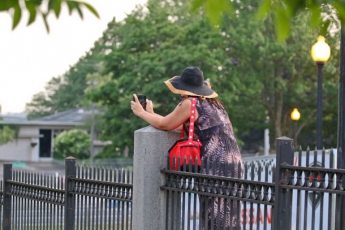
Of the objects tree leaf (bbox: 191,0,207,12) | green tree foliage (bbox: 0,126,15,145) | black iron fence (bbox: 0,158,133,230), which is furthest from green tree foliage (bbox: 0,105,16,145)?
tree leaf (bbox: 191,0,207,12)

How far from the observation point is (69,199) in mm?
8547

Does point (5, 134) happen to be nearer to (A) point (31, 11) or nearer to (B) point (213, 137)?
(B) point (213, 137)

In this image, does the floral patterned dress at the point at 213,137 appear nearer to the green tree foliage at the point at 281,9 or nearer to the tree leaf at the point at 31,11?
the green tree foliage at the point at 281,9

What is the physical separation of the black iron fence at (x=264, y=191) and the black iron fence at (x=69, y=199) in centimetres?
82

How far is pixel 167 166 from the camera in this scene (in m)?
6.82

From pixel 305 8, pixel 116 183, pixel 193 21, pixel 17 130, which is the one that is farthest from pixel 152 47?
pixel 305 8

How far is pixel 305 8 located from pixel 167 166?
344 centimetres

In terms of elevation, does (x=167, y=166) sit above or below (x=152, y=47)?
below

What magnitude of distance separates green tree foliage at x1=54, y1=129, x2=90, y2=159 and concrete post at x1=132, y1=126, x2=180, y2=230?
186 ft

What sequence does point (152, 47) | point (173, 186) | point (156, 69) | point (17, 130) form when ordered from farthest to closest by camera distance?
point (17, 130)
point (152, 47)
point (156, 69)
point (173, 186)

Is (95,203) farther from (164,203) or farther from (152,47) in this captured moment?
(152,47)

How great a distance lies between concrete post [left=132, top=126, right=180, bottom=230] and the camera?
682 cm

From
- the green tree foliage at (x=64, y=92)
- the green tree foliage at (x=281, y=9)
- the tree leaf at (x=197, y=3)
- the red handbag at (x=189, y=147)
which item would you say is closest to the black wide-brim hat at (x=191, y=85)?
the red handbag at (x=189, y=147)

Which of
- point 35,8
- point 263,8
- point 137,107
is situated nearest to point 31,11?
point 35,8
